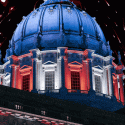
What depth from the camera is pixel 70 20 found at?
76.6m

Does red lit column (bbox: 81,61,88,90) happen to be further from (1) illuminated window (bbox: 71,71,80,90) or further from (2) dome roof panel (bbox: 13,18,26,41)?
(2) dome roof panel (bbox: 13,18,26,41)

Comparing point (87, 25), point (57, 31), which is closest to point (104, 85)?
point (87, 25)

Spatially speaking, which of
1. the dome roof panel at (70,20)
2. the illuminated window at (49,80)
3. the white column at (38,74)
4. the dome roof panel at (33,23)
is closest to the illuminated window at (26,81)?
the white column at (38,74)

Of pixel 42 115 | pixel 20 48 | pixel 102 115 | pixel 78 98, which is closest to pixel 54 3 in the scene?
pixel 20 48

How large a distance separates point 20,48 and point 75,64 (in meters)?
11.5

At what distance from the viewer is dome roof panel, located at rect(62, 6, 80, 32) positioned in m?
76.0

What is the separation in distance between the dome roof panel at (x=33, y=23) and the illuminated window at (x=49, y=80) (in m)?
9.82

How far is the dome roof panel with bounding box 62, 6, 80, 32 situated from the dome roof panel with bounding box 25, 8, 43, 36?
522 centimetres

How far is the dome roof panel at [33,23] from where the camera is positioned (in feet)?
252

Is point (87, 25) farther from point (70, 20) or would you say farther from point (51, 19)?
point (51, 19)

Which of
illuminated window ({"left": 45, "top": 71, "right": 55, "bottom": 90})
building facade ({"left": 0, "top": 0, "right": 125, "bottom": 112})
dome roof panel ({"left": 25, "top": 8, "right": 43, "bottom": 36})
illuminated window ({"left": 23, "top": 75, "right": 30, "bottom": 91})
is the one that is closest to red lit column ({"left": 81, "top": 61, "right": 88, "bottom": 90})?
building facade ({"left": 0, "top": 0, "right": 125, "bottom": 112})

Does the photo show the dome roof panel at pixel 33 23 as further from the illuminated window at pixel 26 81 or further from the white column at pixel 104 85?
the white column at pixel 104 85

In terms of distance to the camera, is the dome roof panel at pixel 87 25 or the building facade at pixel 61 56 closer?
the building facade at pixel 61 56

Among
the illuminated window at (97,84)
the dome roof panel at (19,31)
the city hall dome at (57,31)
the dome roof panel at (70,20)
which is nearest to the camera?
the illuminated window at (97,84)
